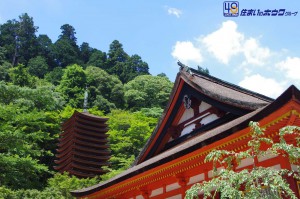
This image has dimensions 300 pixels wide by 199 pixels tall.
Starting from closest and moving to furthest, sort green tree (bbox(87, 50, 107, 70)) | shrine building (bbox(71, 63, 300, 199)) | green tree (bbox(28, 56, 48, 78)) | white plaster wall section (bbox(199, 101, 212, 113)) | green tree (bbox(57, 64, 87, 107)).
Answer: shrine building (bbox(71, 63, 300, 199))
white plaster wall section (bbox(199, 101, 212, 113))
green tree (bbox(57, 64, 87, 107))
green tree (bbox(28, 56, 48, 78))
green tree (bbox(87, 50, 107, 70))

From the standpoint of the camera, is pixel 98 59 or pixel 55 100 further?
pixel 98 59

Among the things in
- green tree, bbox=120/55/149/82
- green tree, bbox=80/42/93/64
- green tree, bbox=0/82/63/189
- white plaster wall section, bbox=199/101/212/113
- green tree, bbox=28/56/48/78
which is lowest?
white plaster wall section, bbox=199/101/212/113

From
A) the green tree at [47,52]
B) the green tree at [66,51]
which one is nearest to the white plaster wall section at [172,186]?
the green tree at [47,52]

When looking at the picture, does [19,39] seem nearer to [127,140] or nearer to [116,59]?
[116,59]

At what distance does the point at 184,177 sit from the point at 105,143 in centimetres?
2053

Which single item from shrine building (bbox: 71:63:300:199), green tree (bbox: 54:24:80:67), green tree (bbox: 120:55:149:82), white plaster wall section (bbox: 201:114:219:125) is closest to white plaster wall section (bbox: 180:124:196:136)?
shrine building (bbox: 71:63:300:199)

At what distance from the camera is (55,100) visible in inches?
1094

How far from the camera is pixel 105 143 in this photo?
29.2 meters

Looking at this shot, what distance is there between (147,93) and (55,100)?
25.8 metres

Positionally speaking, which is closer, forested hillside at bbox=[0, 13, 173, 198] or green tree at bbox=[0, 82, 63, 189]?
green tree at bbox=[0, 82, 63, 189]

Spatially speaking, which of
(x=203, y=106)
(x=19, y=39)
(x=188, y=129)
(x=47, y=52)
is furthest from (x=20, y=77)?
(x=203, y=106)

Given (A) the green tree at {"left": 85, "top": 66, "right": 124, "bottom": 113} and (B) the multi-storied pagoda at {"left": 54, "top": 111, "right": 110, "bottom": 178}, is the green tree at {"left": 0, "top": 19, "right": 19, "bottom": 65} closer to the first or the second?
(A) the green tree at {"left": 85, "top": 66, "right": 124, "bottom": 113}

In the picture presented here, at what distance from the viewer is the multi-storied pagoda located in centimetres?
2645

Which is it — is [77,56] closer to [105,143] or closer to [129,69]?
[129,69]
